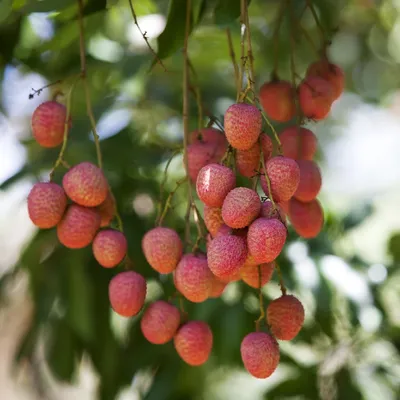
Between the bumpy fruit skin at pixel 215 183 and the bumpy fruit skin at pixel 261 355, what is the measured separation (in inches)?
4.6

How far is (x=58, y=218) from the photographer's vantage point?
636 mm

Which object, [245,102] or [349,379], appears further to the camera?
[349,379]

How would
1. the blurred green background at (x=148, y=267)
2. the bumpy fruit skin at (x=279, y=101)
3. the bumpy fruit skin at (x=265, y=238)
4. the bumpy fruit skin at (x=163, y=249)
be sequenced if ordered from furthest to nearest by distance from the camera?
Result: the blurred green background at (x=148, y=267), the bumpy fruit skin at (x=279, y=101), the bumpy fruit skin at (x=163, y=249), the bumpy fruit skin at (x=265, y=238)

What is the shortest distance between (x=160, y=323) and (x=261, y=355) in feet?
0.36

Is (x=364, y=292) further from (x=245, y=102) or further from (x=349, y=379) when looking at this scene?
(x=245, y=102)

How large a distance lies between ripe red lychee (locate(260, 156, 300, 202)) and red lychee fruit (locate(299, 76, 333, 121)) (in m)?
0.17

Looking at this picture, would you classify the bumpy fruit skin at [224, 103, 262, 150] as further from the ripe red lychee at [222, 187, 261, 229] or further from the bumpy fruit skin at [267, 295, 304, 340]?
the bumpy fruit skin at [267, 295, 304, 340]

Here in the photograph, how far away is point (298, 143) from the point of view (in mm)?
685

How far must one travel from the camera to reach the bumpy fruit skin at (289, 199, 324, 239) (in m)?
0.66

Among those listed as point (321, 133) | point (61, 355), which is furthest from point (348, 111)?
point (61, 355)

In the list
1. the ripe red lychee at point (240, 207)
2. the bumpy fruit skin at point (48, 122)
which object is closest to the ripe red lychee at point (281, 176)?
the ripe red lychee at point (240, 207)

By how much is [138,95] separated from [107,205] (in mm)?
559

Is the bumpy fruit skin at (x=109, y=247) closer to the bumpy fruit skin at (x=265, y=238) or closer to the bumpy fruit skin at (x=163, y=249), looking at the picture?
the bumpy fruit skin at (x=163, y=249)

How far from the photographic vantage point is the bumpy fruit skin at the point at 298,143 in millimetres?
685
